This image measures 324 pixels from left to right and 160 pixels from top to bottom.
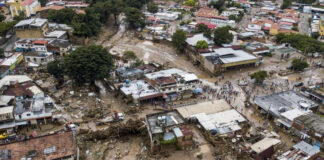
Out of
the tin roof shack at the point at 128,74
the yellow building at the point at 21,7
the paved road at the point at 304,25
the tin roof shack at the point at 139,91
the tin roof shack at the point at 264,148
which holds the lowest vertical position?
the tin roof shack at the point at 264,148

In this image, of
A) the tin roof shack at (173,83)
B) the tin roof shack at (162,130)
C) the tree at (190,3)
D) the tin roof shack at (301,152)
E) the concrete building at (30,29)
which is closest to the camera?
the tin roof shack at (301,152)

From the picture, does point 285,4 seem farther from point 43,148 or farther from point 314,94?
point 43,148

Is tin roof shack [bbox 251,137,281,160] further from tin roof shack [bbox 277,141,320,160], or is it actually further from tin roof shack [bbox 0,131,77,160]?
tin roof shack [bbox 0,131,77,160]

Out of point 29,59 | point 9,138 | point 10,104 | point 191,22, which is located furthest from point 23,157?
point 191,22

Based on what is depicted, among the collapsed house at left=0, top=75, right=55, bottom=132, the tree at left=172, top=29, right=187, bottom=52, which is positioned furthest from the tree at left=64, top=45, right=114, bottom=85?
the tree at left=172, top=29, right=187, bottom=52

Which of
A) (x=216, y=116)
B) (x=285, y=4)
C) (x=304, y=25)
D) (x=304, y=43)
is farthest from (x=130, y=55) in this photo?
(x=285, y=4)

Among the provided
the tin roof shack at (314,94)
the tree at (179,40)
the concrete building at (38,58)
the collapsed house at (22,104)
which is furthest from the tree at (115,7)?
the tin roof shack at (314,94)

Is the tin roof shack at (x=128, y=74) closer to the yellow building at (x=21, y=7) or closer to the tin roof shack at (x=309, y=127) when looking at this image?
the tin roof shack at (x=309, y=127)

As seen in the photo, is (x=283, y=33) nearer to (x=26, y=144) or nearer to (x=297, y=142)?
(x=297, y=142)
